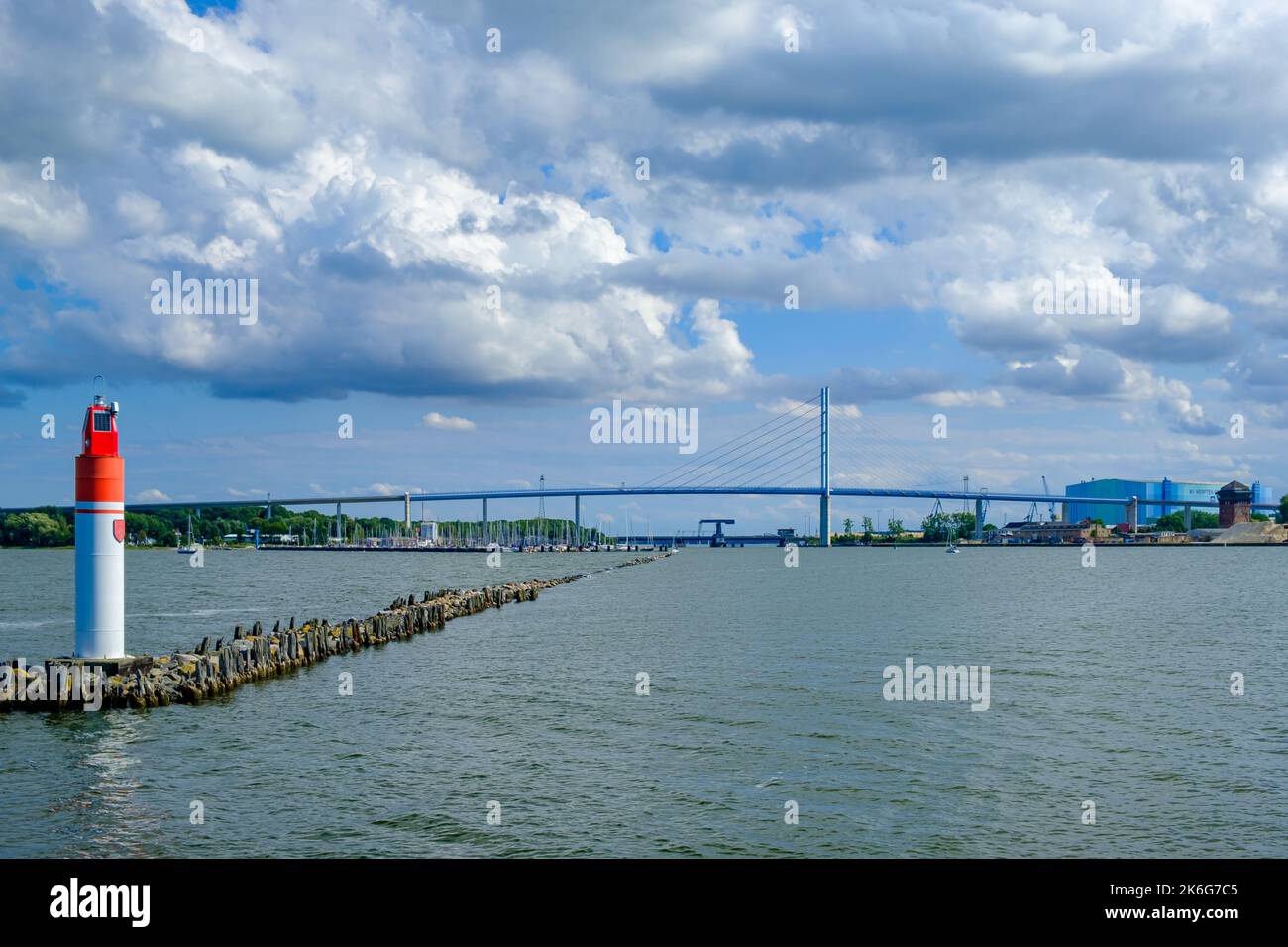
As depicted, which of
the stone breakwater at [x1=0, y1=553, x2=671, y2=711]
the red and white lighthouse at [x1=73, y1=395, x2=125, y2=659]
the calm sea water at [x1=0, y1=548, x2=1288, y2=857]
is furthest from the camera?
the stone breakwater at [x1=0, y1=553, x2=671, y2=711]

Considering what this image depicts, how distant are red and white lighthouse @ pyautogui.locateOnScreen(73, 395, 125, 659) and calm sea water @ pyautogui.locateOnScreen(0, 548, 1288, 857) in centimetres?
245

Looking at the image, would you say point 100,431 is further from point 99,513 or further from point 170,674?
point 170,674

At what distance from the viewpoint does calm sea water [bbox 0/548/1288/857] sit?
44.8ft

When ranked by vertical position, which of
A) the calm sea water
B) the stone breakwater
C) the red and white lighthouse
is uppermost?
the red and white lighthouse

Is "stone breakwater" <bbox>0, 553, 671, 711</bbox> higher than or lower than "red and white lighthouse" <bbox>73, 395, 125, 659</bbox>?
lower

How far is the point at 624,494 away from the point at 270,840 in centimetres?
16756

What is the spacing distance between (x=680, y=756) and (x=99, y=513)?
40.2 ft

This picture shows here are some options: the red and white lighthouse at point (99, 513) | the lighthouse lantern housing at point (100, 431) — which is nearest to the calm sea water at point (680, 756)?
the red and white lighthouse at point (99, 513)

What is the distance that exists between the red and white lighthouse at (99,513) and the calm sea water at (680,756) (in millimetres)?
2452

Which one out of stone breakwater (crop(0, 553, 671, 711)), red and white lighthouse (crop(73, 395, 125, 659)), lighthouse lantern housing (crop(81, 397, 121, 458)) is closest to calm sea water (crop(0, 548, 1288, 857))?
stone breakwater (crop(0, 553, 671, 711))

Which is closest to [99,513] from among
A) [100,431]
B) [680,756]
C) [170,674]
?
[100,431]

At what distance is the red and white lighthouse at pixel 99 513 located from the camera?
21.3 meters

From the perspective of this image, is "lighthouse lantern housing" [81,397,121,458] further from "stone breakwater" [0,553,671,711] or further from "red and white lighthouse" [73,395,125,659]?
"stone breakwater" [0,553,671,711]
